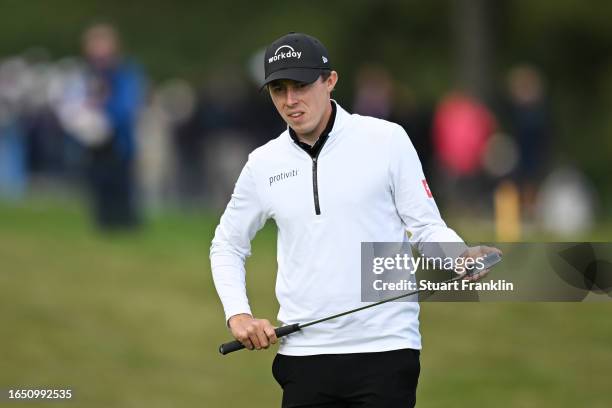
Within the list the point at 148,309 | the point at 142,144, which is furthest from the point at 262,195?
the point at 142,144

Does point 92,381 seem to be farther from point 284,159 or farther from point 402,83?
point 402,83

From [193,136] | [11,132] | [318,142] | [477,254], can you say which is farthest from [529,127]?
[477,254]

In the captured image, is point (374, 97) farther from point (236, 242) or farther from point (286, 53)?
point (286, 53)

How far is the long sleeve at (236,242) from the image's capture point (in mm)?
6383

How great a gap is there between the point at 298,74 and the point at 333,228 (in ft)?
1.97

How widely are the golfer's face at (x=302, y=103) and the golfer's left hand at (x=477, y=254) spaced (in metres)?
0.76

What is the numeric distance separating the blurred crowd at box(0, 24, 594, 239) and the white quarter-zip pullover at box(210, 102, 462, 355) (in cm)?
979

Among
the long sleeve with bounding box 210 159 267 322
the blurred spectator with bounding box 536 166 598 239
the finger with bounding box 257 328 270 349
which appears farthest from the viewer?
the blurred spectator with bounding box 536 166 598 239

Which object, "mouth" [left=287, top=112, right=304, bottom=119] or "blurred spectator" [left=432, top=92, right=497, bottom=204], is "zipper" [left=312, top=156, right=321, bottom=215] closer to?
"mouth" [left=287, top=112, right=304, bottom=119]

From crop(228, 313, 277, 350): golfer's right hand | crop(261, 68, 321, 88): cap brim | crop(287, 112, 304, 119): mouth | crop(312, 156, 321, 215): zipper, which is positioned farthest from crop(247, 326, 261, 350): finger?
crop(261, 68, 321, 88): cap brim

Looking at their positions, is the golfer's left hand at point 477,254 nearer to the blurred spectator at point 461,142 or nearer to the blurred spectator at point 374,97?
the blurred spectator at point 374,97

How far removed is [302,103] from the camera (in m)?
6.23

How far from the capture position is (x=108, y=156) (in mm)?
16938

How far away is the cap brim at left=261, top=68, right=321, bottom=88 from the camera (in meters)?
6.16
